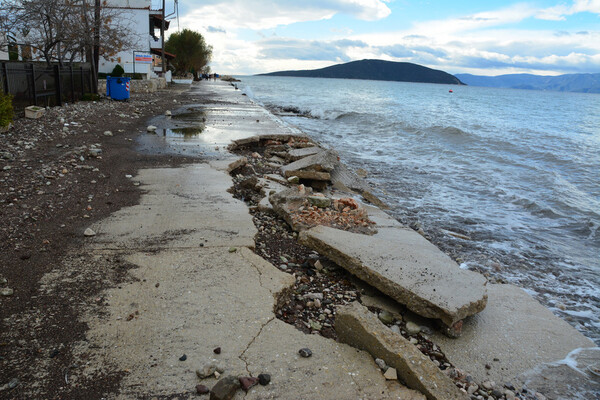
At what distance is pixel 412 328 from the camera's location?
10.8 feet

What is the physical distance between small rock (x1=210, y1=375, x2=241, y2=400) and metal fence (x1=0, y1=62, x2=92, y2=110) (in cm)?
1121

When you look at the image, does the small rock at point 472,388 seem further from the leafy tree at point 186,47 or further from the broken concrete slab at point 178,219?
the leafy tree at point 186,47

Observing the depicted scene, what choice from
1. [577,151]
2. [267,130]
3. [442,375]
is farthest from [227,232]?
[577,151]

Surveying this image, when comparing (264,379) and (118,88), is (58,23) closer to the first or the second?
(118,88)

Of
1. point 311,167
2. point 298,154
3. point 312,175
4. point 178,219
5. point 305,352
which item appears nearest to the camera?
point 305,352

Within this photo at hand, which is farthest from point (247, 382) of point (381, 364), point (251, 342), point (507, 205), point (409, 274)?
point (507, 205)

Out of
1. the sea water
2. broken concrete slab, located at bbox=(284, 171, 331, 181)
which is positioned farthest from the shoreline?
the sea water

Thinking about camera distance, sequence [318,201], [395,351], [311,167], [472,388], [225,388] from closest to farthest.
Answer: [225,388] → [395,351] → [472,388] → [318,201] → [311,167]

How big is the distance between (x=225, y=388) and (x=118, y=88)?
19.0m

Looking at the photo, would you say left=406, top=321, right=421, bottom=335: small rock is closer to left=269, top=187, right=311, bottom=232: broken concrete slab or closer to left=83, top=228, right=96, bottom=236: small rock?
left=269, top=187, right=311, bottom=232: broken concrete slab

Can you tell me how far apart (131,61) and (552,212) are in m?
28.6

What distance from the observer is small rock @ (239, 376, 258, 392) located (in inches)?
87.8

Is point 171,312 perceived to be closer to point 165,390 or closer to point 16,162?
point 165,390

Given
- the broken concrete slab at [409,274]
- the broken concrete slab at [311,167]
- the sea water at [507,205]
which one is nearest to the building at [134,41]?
the sea water at [507,205]
